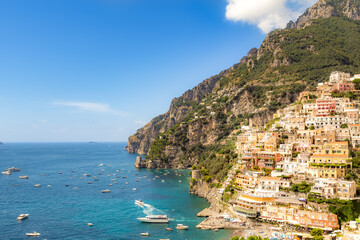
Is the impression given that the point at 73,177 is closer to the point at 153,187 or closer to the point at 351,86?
the point at 153,187

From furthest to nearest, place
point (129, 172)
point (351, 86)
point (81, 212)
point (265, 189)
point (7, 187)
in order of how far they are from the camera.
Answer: point (129, 172)
point (7, 187)
point (351, 86)
point (81, 212)
point (265, 189)

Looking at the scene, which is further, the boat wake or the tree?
the tree

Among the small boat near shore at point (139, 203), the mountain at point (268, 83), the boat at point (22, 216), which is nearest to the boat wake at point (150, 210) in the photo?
the small boat near shore at point (139, 203)

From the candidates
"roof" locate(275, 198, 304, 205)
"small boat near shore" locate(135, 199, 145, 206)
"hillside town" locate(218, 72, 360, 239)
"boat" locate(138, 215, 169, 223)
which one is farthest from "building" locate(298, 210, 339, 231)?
"small boat near shore" locate(135, 199, 145, 206)

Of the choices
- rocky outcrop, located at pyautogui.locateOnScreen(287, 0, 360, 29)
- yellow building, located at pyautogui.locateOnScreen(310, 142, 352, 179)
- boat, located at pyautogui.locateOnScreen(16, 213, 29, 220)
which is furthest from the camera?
rocky outcrop, located at pyautogui.locateOnScreen(287, 0, 360, 29)

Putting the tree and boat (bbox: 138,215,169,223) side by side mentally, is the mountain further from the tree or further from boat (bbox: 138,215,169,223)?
boat (bbox: 138,215,169,223)

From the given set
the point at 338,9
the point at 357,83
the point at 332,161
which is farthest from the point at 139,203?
the point at 338,9

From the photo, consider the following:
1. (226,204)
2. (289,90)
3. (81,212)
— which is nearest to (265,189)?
(226,204)

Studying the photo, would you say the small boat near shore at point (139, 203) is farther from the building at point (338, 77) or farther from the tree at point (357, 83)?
the building at point (338, 77)
